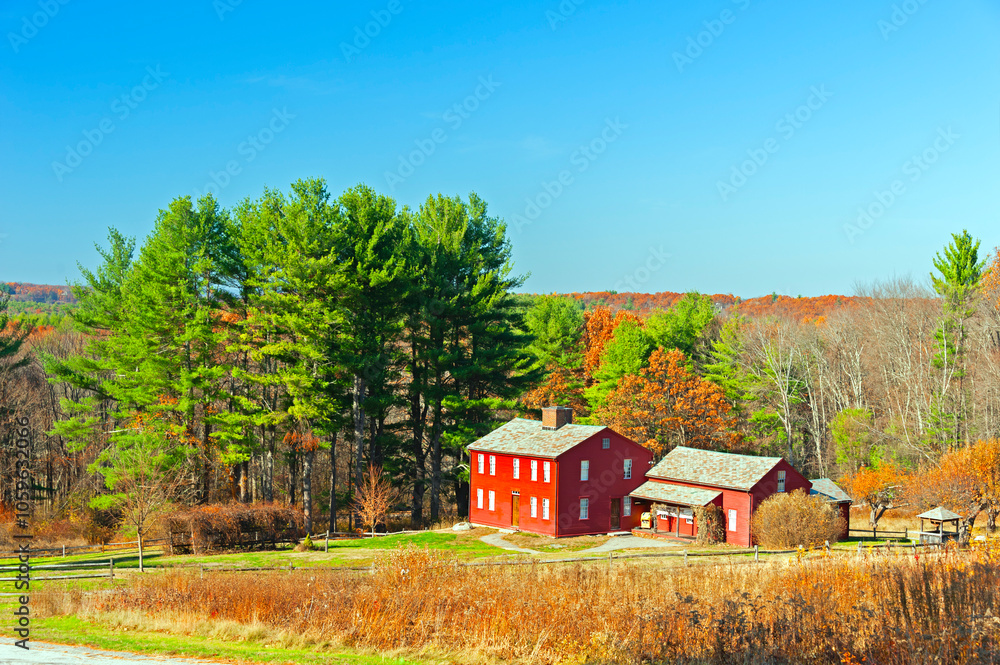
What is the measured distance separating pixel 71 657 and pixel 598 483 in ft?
107

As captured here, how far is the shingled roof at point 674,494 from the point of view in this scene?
38.8m

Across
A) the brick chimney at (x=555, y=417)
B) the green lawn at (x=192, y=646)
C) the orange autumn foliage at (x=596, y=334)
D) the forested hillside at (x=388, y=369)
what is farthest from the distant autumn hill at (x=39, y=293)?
the green lawn at (x=192, y=646)

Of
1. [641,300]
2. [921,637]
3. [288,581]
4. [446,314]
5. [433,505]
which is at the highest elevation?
[641,300]

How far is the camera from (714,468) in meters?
40.8

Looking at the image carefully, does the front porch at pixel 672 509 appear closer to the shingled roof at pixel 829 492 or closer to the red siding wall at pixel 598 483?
the red siding wall at pixel 598 483

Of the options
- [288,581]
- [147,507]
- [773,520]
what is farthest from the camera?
[773,520]

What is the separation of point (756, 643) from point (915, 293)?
58224 mm

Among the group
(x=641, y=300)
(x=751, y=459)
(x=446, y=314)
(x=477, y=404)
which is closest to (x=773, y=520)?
(x=751, y=459)

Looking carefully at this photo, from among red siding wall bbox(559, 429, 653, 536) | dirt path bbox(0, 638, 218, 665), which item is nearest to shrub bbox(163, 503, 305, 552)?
red siding wall bbox(559, 429, 653, 536)

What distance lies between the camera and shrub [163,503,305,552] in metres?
33.2

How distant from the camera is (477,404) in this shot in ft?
151

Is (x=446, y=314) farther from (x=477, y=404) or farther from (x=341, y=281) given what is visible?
(x=341, y=281)

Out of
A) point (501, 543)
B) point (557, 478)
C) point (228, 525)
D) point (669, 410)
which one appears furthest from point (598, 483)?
point (228, 525)

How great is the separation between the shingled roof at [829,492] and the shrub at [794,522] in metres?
2.06
